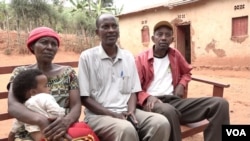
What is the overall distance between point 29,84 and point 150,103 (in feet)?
4.07

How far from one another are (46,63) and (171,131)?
4.21 feet

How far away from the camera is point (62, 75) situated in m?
2.47

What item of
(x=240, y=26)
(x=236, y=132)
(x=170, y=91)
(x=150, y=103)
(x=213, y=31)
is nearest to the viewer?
(x=236, y=132)

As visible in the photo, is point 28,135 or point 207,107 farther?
point 207,107

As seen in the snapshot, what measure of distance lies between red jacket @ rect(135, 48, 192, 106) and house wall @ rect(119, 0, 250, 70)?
872 centimetres

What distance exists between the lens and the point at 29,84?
2113mm

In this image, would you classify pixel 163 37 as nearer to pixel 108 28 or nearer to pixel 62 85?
pixel 108 28

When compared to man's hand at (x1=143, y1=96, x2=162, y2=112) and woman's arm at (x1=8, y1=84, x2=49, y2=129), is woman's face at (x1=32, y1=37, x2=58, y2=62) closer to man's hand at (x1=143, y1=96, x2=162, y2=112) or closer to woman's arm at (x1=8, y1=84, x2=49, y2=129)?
woman's arm at (x1=8, y1=84, x2=49, y2=129)

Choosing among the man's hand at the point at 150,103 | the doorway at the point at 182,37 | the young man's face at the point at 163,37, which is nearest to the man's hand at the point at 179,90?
the man's hand at the point at 150,103

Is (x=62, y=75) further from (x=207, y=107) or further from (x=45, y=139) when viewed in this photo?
(x=207, y=107)

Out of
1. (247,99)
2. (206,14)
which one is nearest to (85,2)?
(206,14)

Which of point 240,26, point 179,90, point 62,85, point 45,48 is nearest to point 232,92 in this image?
point 240,26

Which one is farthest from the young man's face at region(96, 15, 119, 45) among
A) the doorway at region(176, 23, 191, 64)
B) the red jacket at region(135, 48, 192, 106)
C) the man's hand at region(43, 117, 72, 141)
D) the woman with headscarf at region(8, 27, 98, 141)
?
the doorway at region(176, 23, 191, 64)

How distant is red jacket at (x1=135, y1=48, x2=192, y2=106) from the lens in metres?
3.15
